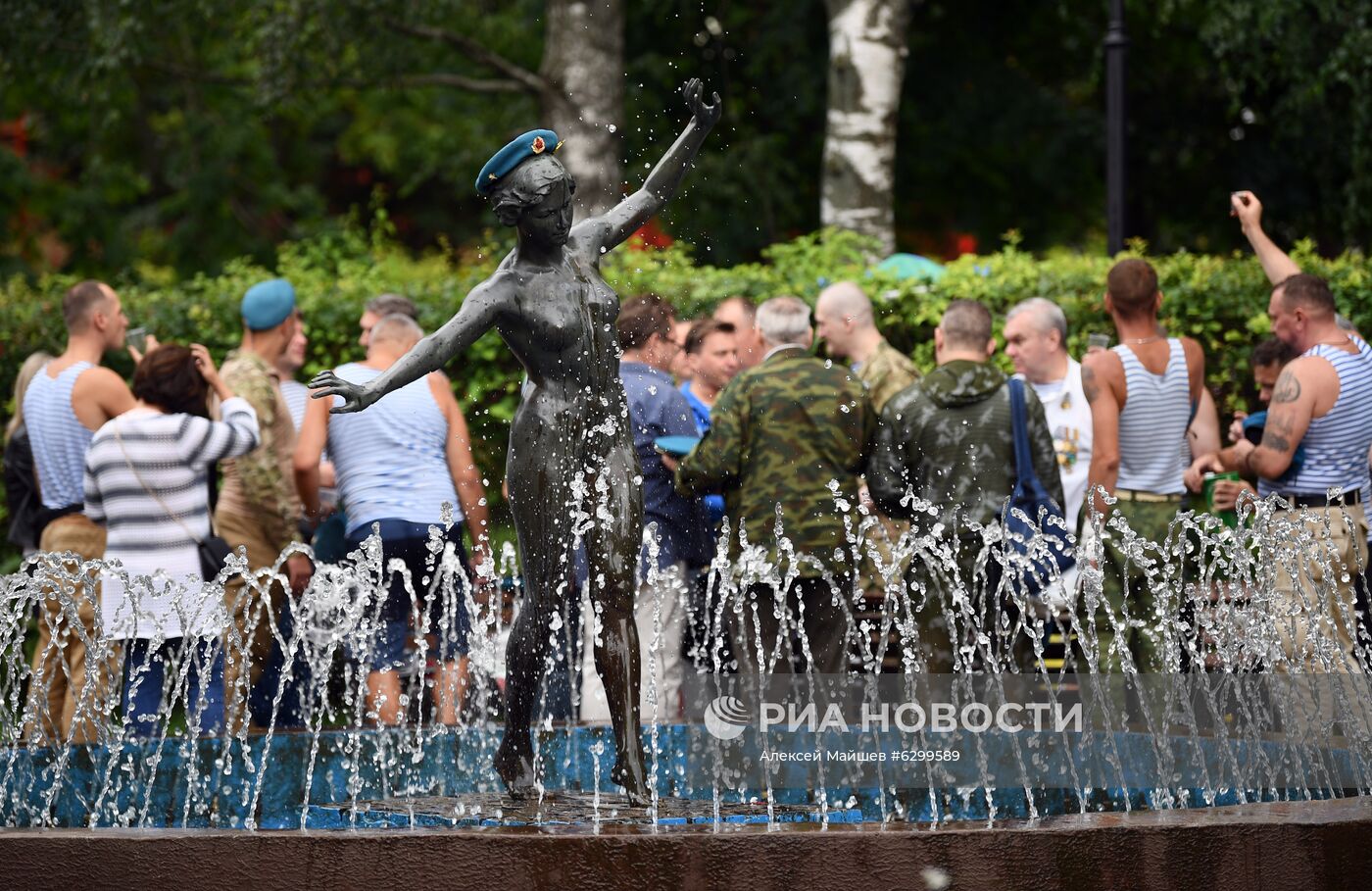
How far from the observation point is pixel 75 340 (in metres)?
8.35

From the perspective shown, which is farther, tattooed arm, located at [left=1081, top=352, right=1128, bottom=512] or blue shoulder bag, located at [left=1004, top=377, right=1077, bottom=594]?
tattooed arm, located at [left=1081, top=352, right=1128, bottom=512]

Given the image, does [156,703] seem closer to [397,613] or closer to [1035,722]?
[397,613]

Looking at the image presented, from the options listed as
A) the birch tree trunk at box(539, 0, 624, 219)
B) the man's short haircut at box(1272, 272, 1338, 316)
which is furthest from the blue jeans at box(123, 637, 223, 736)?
the birch tree trunk at box(539, 0, 624, 219)

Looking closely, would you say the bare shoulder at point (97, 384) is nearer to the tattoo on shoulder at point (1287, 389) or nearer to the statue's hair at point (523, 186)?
the statue's hair at point (523, 186)

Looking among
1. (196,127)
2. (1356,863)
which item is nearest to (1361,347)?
(1356,863)

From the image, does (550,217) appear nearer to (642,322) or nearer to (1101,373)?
(642,322)

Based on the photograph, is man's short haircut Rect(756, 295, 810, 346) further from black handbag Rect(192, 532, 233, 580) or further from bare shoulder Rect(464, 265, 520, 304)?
black handbag Rect(192, 532, 233, 580)

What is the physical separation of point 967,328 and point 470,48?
9.76m

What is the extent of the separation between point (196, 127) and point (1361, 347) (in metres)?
17.3

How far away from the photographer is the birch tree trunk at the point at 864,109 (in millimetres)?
13945

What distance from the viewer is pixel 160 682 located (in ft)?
23.7

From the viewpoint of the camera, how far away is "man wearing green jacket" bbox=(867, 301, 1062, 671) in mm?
7172

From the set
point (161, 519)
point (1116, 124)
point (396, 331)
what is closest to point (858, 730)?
point (396, 331)

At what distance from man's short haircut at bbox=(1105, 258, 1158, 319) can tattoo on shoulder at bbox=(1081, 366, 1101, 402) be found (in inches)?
14.5
